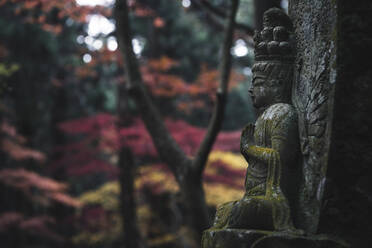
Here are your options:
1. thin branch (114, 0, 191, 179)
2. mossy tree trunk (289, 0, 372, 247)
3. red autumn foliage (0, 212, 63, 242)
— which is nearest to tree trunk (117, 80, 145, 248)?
red autumn foliage (0, 212, 63, 242)

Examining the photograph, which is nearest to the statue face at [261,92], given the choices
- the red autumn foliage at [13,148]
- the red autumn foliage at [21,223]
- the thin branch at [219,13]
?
the thin branch at [219,13]

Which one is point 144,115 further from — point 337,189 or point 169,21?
point 169,21

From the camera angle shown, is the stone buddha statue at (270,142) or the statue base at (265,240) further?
the stone buddha statue at (270,142)

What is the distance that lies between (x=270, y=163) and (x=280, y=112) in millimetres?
419

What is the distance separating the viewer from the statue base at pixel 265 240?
266cm

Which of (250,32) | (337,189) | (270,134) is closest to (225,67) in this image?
(250,32)

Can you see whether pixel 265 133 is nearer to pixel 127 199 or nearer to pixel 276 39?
pixel 276 39

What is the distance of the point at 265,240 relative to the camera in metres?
2.75

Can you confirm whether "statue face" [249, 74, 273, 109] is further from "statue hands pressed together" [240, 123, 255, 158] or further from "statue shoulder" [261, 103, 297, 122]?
"statue hands pressed together" [240, 123, 255, 158]

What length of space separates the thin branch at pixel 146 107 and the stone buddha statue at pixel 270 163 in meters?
2.48

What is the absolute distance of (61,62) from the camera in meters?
14.8

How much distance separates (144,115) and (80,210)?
9378 millimetres

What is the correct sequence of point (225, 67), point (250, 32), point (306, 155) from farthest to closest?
1. point (250, 32)
2. point (225, 67)
3. point (306, 155)

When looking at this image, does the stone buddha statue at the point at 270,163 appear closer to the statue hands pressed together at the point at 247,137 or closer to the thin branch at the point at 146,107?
the statue hands pressed together at the point at 247,137
